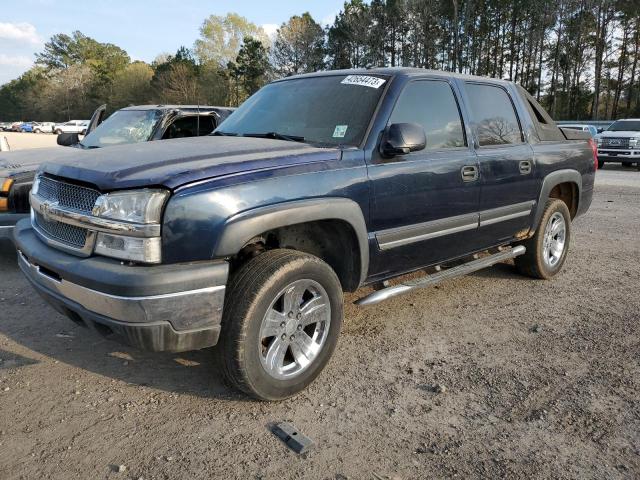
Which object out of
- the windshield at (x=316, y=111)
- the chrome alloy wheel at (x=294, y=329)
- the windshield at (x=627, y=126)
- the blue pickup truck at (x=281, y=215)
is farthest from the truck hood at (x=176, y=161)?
the windshield at (x=627, y=126)

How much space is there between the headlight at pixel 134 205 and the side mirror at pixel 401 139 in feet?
4.78

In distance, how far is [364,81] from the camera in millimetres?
3670

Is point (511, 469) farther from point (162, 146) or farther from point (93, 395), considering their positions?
point (162, 146)

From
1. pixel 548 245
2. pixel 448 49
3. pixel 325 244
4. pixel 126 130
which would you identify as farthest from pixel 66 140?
pixel 448 49

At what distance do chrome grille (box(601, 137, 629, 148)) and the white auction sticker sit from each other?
1776cm

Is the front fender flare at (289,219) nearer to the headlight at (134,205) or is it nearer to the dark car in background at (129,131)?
the headlight at (134,205)

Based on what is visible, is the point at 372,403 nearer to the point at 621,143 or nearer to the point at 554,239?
the point at 554,239

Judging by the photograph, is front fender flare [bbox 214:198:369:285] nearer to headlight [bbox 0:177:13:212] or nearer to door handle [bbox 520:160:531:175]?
door handle [bbox 520:160:531:175]

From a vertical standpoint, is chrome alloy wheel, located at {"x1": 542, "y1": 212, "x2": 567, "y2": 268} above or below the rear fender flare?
below

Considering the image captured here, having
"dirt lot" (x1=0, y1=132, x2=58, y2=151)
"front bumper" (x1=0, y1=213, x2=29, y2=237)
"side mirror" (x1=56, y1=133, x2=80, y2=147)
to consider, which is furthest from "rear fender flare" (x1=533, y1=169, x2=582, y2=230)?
"dirt lot" (x1=0, y1=132, x2=58, y2=151)

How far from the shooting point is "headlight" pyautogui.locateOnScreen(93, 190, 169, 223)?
8.03 feet

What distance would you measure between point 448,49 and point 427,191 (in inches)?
2033

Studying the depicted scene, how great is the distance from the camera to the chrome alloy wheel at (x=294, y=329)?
9.45 feet

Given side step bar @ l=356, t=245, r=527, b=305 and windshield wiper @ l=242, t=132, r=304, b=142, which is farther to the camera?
windshield wiper @ l=242, t=132, r=304, b=142
